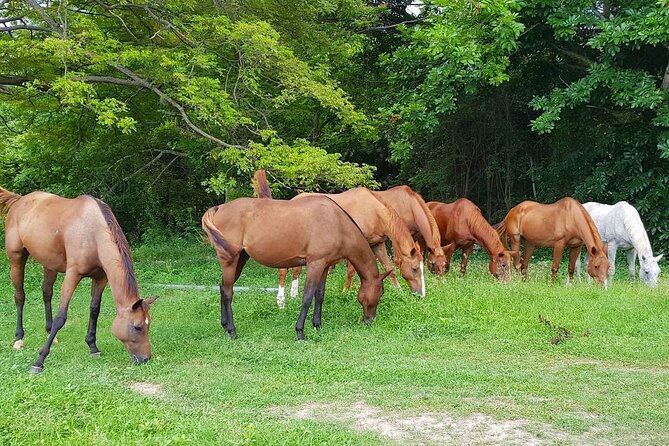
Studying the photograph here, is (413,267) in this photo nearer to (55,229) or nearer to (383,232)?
(383,232)

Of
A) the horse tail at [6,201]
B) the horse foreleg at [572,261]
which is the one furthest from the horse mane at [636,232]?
the horse tail at [6,201]

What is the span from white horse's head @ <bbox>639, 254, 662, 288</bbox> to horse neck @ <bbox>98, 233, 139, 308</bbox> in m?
8.28

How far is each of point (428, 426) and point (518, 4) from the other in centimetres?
972

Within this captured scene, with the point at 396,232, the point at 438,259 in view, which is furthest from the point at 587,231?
the point at 396,232

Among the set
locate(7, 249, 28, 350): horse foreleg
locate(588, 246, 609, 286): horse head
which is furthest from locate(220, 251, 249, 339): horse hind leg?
locate(588, 246, 609, 286): horse head

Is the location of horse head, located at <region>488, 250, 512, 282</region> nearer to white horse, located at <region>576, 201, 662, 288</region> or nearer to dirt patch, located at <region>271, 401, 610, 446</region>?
white horse, located at <region>576, 201, 662, 288</region>

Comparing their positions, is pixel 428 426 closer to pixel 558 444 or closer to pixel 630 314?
pixel 558 444

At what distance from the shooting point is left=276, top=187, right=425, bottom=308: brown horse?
941 centimetres

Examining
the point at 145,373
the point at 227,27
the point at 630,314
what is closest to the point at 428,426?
the point at 145,373

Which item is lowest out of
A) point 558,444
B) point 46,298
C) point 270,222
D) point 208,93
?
point 558,444

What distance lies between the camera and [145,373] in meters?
6.68

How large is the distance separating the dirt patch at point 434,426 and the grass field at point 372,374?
16 mm

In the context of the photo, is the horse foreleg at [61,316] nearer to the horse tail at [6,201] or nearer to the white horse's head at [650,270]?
the horse tail at [6,201]

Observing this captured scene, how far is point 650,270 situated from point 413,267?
4.53m
